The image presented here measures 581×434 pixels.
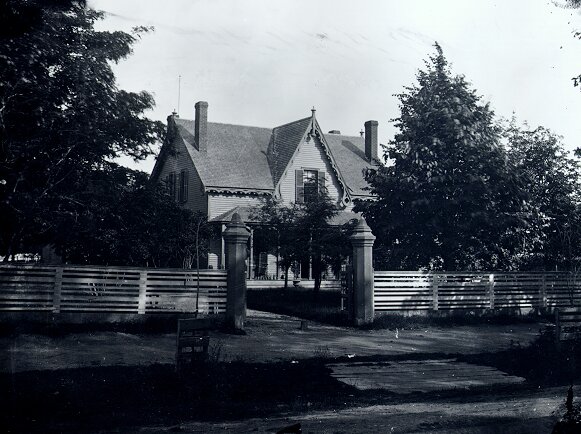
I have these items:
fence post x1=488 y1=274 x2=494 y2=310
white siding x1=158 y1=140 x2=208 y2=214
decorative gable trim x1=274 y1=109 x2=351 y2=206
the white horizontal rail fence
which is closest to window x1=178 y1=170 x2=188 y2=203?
white siding x1=158 y1=140 x2=208 y2=214

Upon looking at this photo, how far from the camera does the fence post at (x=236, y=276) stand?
1383 centimetres

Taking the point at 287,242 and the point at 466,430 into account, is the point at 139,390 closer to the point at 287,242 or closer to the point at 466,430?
the point at 466,430

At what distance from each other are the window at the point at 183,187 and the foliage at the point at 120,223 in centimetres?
1550

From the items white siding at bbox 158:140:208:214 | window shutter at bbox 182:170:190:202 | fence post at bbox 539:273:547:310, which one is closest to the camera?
fence post at bbox 539:273:547:310

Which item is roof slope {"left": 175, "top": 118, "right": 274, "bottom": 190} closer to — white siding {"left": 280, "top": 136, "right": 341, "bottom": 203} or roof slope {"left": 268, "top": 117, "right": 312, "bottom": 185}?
roof slope {"left": 268, "top": 117, "right": 312, "bottom": 185}

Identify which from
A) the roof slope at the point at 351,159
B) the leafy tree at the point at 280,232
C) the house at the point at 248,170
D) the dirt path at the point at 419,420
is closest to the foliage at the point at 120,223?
the leafy tree at the point at 280,232

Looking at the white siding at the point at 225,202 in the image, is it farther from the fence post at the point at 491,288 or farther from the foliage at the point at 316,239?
the fence post at the point at 491,288

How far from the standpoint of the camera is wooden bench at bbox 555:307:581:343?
37.8 ft

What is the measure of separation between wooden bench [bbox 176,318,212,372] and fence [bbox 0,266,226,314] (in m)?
4.85

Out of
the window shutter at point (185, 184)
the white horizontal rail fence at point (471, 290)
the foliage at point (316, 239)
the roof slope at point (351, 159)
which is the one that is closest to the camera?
the white horizontal rail fence at point (471, 290)

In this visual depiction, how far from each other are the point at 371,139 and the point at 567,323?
2799cm

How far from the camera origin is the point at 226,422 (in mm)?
6574

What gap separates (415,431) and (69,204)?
433 inches

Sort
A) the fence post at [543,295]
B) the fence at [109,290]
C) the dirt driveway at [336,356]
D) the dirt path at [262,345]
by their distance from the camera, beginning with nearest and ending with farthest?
the dirt driveway at [336,356], the dirt path at [262,345], the fence at [109,290], the fence post at [543,295]
